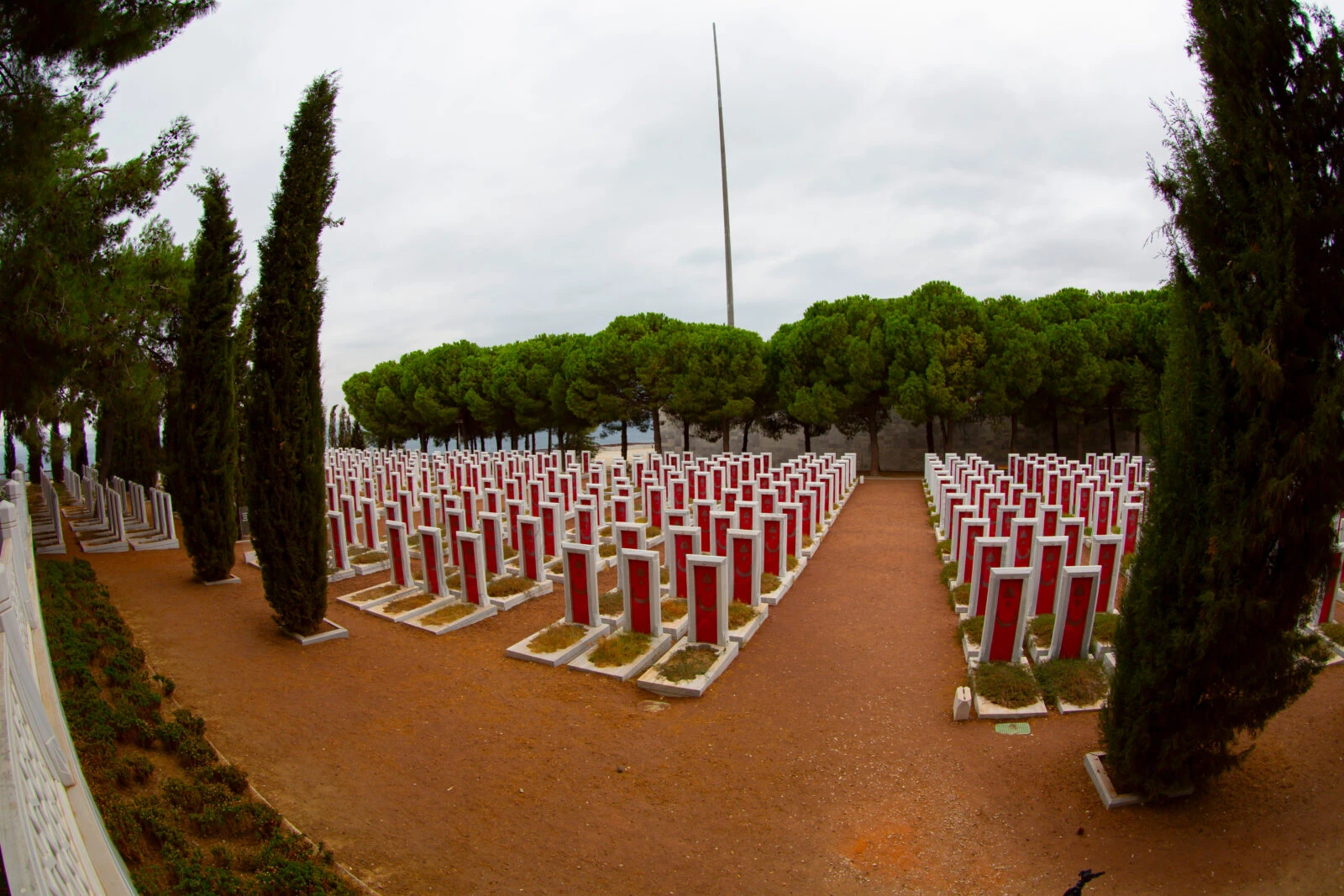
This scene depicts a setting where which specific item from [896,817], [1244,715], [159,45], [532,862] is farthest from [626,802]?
[159,45]

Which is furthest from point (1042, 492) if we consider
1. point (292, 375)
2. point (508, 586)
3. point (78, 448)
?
point (78, 448)

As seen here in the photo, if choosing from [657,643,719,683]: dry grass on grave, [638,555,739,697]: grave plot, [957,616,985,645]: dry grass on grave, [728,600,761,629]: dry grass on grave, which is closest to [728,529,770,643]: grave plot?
[728,600,761,629]: dry grass on grave

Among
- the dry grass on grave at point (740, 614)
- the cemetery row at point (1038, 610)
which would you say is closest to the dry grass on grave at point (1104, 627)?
the cemetery row at point (1038, 610)

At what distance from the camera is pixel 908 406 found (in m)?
27.7

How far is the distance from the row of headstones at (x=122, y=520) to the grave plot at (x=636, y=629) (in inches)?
433

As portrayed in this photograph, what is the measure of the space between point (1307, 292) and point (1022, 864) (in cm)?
367

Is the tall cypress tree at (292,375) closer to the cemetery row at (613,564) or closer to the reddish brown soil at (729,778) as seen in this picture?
the reddish brown soil at (729,778)

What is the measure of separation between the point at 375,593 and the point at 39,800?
8.72 metres

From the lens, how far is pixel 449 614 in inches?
384

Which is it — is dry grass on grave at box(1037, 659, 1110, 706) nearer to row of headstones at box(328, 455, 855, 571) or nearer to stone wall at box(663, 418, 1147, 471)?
row of headstones at box(328, 455, 855, 571)

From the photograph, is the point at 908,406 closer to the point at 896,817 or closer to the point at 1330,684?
the point at 1330,684

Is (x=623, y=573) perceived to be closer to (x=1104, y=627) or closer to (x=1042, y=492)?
(x=1104, y=627)

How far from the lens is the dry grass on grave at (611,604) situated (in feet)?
31.5

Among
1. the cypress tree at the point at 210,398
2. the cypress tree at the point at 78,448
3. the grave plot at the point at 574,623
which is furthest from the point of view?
the cypress tree at the point at 78,448
